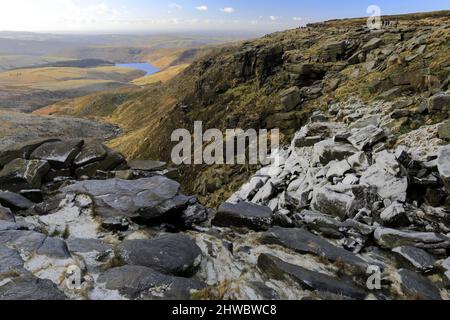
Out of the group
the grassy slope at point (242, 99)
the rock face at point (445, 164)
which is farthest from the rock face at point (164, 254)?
the grassy slope at point (242, 99)

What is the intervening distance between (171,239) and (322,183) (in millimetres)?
7316

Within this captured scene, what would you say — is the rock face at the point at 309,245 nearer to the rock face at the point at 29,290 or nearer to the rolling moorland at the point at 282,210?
the rolling moorland at the point at 282,210

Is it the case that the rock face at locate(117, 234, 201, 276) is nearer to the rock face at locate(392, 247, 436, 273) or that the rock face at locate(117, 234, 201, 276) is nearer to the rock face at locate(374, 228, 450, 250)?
the rock face at locate(374, 228, 450, 250)

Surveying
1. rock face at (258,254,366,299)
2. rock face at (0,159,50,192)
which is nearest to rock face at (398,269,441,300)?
rock face at (258,254,366,299)

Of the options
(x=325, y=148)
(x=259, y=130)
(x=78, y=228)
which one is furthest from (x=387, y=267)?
(x=259, y=130)

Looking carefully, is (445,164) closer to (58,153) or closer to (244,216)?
(244,216)

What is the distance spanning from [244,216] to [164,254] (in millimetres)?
4039

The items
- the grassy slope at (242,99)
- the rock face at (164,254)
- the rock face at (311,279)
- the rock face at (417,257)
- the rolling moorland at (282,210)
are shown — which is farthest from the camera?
the grassy slope at (242,99)

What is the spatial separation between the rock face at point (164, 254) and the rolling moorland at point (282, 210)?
4 centimetres

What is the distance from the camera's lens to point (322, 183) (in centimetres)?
1478

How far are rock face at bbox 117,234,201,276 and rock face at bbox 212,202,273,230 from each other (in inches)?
110

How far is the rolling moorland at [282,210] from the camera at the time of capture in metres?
8.52
